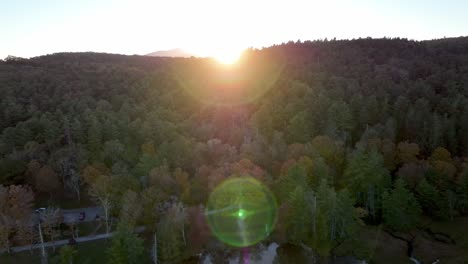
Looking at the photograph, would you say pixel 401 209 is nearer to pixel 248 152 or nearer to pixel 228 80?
pixel 248 152

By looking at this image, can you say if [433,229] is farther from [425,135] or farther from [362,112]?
[362,112]

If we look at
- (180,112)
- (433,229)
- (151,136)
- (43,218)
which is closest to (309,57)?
(180,112)

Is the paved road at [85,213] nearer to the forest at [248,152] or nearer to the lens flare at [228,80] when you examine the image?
the forest at [248,152]

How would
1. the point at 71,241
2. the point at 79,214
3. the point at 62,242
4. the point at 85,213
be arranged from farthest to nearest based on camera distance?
the point at 85,213, the point at 79,214, the point at 62,242, the point at 71,241

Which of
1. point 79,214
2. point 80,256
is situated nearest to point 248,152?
point 79,214

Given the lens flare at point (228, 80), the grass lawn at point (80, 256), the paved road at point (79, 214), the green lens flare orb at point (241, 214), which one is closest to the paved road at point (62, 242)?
the grass lawn at point (80, 256)

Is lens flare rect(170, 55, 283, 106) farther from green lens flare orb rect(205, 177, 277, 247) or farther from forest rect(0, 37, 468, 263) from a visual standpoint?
green lens flare orb rect(205, 177, 277, 247)
